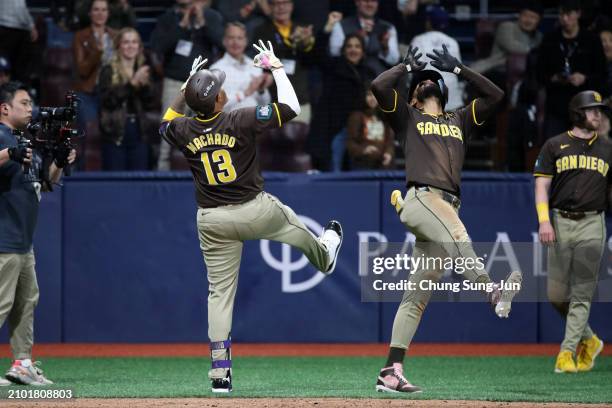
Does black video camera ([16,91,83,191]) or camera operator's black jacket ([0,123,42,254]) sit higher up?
black video camera ([16,91,83,191])

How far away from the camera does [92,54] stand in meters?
11.7

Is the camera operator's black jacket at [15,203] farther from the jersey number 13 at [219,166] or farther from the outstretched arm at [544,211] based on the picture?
the outstretched arm at [544,211]

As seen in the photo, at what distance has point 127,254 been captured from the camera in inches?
439

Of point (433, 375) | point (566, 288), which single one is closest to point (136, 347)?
point (433, 375)

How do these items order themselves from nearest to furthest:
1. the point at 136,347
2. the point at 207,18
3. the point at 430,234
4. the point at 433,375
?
the point at 430,234 < the point at 433,375 < the point at 136,347 < the point at 207,18

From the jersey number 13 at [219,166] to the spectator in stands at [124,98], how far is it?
4504 millimetres

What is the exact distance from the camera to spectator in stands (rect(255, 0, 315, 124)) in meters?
11.7

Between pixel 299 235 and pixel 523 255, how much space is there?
421cm

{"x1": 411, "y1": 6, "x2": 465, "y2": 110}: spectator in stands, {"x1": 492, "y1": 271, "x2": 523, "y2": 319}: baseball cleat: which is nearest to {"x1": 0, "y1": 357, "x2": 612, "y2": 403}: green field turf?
{"x1": 492, "y1": 271, "x2": 523, "y2": 319}: baseball cleat

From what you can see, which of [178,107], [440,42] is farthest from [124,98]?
[178,107]

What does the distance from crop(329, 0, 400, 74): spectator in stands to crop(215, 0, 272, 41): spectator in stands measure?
2.66 feet

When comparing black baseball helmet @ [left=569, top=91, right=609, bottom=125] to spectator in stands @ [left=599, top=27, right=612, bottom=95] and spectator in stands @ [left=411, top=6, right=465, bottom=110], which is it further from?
spectator in stands @ [left=599, top=27, right=612, bottom=95]

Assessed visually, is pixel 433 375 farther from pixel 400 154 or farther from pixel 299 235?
pixel 400 154

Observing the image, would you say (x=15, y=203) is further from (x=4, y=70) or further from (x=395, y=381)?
(x=4, y=70)
